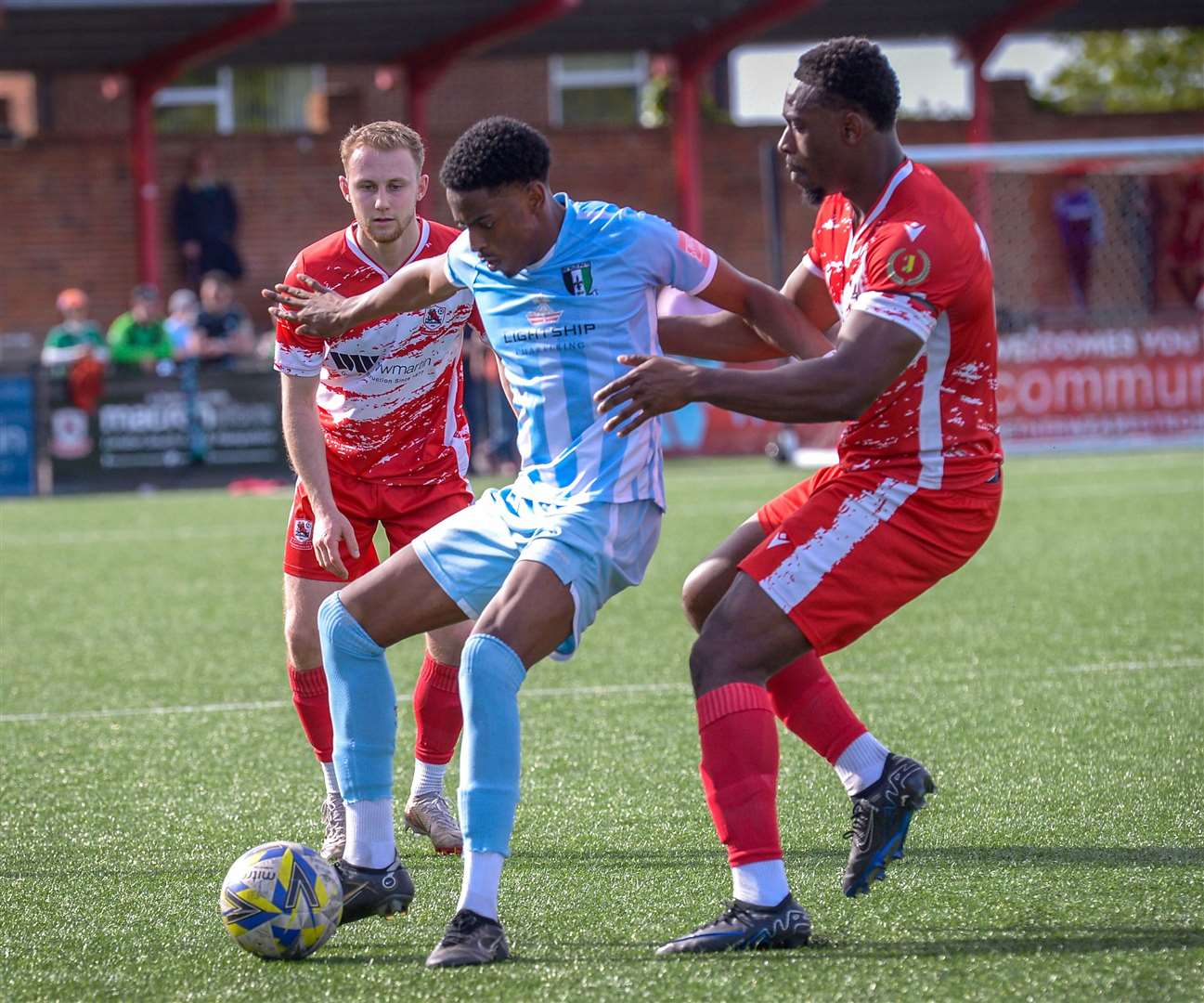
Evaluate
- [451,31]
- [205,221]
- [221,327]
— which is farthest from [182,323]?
[451,31]

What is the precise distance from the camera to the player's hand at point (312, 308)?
4.78 m

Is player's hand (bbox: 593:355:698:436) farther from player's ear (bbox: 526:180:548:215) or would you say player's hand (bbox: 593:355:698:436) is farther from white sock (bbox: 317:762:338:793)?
white sock (bbox: 317:762:338:793)

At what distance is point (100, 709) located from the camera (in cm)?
748

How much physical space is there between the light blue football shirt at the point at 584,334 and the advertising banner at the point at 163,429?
14007mm

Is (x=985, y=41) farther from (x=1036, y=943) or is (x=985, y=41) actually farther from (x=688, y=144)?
(x=1036, y=943)

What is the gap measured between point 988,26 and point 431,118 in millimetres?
8685

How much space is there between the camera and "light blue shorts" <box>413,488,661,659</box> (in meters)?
4.13

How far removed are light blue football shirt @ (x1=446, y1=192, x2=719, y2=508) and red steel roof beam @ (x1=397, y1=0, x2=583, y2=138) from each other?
18051mm

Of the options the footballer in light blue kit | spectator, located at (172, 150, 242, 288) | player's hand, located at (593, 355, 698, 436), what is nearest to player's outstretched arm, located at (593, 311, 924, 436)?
player's hand, located at (593, 355, 698, 436)

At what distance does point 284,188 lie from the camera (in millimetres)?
24391

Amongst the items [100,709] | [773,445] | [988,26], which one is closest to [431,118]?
[988,26]

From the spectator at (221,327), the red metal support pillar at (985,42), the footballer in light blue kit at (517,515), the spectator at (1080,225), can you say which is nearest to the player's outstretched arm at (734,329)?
the footballer in light blue kit at (517,515)

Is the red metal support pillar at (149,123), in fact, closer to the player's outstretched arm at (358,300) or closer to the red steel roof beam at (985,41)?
the red steel roof beam at (985,41)

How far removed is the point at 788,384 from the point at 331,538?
5.22 ft
